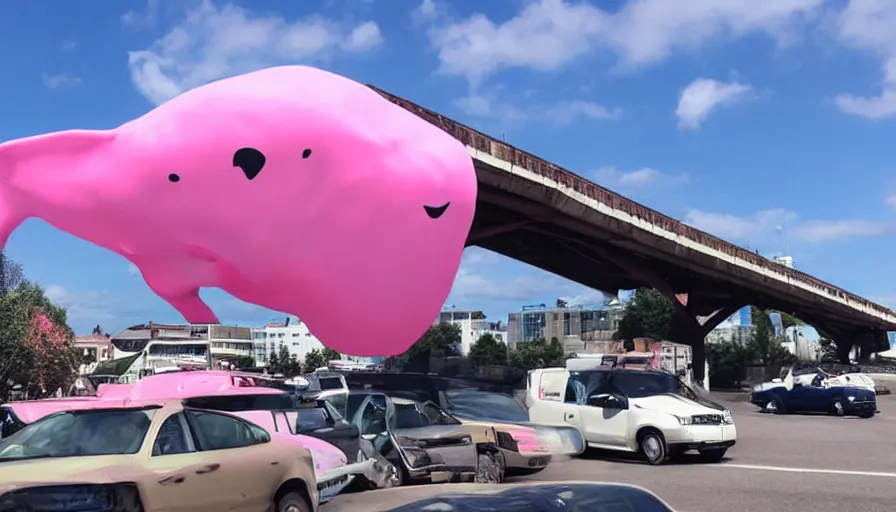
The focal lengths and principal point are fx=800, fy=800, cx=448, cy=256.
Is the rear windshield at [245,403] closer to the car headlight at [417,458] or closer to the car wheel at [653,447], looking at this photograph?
the car headlight at [417,458]

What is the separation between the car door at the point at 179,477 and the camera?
18.7 feet

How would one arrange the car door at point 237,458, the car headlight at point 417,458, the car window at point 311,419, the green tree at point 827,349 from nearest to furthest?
1. the car door at point 237,458
2. the car window at point 311,419
3. the car headlight at point 417,458
4. the green tree at point 827,349

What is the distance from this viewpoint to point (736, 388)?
54.8m

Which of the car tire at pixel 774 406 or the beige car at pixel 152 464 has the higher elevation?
the beige car at pixel 152 464

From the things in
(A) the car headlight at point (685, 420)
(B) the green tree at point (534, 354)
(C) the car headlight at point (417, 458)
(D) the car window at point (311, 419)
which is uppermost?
(B) the green tree at point (534, 354)

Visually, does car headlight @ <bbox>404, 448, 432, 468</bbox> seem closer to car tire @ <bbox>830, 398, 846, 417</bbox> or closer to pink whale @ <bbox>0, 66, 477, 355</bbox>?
pink whale @ <bbox>0, 66, 477, 355</bbox>

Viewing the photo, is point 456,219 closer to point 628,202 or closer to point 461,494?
point 461,494

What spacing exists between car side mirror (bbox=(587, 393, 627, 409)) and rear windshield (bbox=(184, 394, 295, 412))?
7.55 meters

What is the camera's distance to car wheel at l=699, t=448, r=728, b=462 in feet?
47.4

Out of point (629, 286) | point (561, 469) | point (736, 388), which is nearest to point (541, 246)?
point (629, 286)

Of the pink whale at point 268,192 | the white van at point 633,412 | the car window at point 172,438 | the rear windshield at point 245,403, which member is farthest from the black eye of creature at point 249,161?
the white van at point 633,412

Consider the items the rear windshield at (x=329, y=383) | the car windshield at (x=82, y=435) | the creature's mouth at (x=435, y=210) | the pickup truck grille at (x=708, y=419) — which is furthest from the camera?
the rear windshield at (x=329, y=383)

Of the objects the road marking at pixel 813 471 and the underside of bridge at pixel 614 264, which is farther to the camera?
the underside of bridge at pixel 614 264

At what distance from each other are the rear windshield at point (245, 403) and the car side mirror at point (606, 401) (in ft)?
24.8
